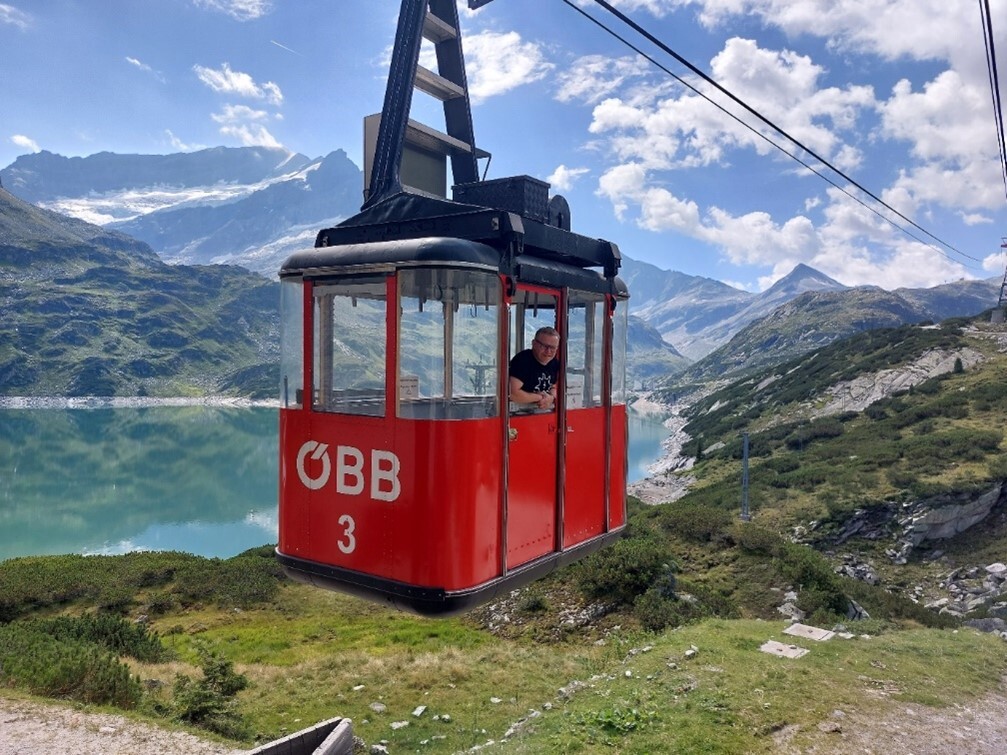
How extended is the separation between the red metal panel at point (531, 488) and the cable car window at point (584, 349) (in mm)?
525

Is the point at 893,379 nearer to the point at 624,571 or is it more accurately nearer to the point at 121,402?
the point at 624,571

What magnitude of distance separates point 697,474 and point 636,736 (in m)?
49.2

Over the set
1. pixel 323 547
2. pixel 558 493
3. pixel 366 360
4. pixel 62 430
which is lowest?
pixel 62 430

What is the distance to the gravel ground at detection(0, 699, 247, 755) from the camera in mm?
8203

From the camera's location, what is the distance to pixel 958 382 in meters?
50.6

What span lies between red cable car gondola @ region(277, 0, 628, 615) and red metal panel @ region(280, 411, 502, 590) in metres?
0.01

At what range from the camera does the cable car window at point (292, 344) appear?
5512mm

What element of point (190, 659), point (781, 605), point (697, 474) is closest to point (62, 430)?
point (697, 474)

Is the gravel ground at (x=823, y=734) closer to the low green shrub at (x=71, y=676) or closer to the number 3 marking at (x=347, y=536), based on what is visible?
the low green shrub at (x=71, y=676)

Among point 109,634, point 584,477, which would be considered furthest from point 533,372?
point 109,634

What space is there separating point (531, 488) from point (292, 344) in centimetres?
235

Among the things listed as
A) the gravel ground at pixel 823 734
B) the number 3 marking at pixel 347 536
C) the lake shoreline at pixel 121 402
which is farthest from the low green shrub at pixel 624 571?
the lake shoreline at pixel 121 402

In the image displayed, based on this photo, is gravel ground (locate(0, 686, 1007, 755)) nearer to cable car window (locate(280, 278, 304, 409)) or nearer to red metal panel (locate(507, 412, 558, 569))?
red metal panel (locate(507, 412, 558, 569))

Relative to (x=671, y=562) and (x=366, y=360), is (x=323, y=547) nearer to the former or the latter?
(x=366, y=360)
